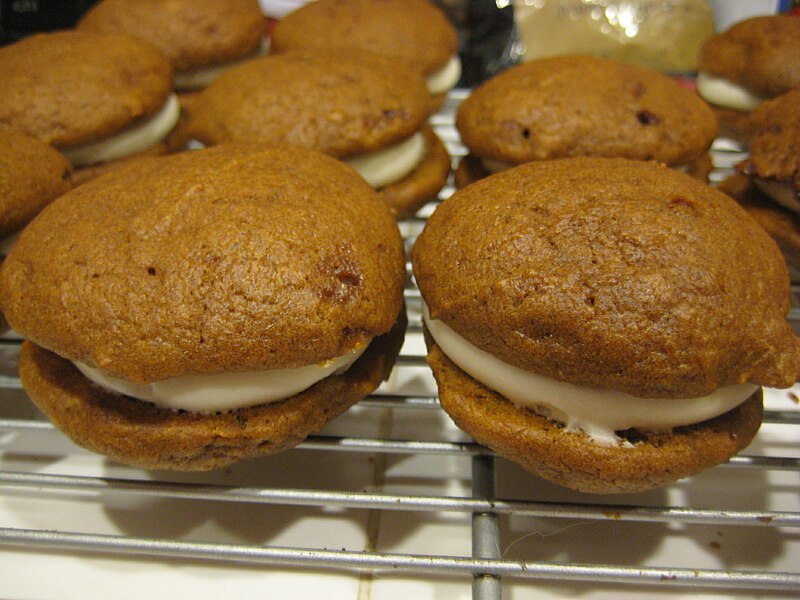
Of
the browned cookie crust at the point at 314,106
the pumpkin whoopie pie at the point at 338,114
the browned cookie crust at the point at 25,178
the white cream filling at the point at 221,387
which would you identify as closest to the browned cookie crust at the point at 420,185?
the pumpkin whoopie pie at the point at 338,114

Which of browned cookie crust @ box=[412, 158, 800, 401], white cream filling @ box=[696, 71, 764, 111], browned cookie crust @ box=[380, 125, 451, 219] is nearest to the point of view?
browned cookie crust @ box=[412, 158, 800, 401]

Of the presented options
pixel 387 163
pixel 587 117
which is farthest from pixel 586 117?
pixel 387 163

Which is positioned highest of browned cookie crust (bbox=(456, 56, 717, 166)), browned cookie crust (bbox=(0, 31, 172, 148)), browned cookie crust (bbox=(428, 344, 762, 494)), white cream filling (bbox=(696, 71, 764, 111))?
browned cookie crust (bbox=(0, 31, 172, 148))

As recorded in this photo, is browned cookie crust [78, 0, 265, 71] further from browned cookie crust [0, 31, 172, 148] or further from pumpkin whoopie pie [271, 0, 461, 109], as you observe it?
browned cookie crust [0, 31, 172, 148]

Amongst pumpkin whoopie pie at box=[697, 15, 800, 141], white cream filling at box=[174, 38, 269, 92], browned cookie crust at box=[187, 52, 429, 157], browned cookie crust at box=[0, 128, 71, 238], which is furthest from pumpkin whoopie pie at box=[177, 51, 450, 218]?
pumpkin whoopie pie at box=[697, 15, 800, 141]

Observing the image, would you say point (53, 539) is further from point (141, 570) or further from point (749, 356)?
point (749, 356)

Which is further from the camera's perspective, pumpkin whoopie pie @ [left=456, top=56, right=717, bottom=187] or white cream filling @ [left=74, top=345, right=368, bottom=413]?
pumpkin whoopie pie @ [left=456, top=56, right=717, bottom=187]
